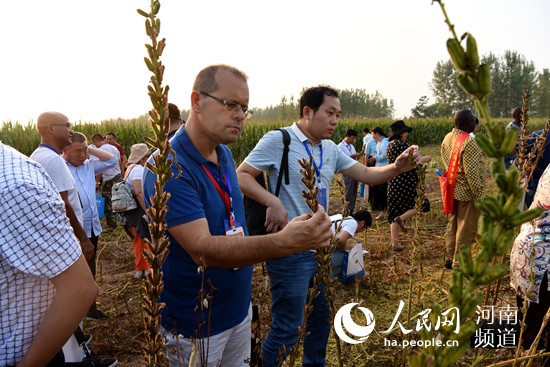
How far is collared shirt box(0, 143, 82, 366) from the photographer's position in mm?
1156

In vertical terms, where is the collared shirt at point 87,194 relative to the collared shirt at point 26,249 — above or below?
below

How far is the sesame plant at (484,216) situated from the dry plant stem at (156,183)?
347 mm

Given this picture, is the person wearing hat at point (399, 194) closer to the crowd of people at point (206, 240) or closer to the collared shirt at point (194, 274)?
the crowd of people at point (206, 240)

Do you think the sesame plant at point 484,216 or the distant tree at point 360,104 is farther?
the distant tree at point 360,104

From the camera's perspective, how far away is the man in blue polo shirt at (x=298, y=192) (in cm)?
272

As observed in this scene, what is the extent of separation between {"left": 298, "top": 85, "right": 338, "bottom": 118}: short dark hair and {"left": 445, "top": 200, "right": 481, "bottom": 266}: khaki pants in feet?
8.83

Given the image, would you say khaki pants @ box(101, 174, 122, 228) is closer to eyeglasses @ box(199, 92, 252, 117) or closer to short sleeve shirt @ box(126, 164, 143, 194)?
short sleeve shirt @ box(126, 164, 143, 194)

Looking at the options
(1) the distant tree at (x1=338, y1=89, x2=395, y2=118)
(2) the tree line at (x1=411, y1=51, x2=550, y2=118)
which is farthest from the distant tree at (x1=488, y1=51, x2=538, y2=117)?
(1) the distant tree at (x1=338, y1=89, x2=395, y2=118)

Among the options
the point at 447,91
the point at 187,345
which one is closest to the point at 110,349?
the point at 187,345

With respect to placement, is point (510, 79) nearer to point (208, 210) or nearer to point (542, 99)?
point (542, 99)

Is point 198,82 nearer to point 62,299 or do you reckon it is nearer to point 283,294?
point 62,299

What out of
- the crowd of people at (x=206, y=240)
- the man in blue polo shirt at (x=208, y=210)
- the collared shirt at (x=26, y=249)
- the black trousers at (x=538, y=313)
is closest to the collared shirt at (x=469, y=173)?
the crowd of people at (x=206, y=240)

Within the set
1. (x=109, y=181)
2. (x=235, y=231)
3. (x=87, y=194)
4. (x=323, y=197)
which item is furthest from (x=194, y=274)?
(x=109, y=181)

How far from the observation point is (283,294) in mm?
2736
